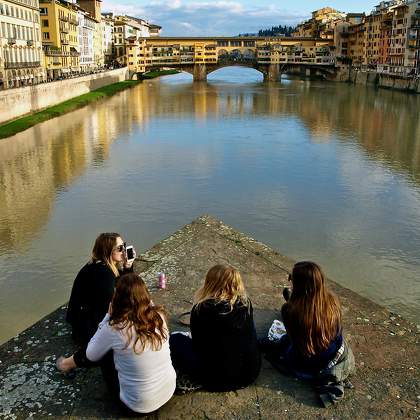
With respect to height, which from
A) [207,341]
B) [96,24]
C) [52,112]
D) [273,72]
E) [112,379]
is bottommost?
[52,112]

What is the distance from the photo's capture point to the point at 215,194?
44.8ft

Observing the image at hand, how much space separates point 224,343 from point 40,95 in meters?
30.3

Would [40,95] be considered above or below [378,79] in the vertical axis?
above

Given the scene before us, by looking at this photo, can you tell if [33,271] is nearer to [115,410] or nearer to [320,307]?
[115,410]

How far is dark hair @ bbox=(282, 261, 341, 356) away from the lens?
3322 mm

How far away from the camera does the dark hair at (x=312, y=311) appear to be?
10.9 feet

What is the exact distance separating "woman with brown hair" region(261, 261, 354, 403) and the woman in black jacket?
1.33m

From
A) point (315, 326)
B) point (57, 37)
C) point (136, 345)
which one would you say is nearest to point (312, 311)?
point (315, 326)

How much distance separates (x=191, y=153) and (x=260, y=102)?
77.4ft

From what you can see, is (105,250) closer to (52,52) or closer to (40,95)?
(40,95)

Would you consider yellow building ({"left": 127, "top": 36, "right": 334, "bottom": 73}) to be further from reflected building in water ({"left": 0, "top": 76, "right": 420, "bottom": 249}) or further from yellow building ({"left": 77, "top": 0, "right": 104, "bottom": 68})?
reflected building in water ({"left": 0, "top": 76, "right": 420, "bottom": 249})

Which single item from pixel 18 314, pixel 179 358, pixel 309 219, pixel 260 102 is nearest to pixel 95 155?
pixel 309 219

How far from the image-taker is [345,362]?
354 centimetres

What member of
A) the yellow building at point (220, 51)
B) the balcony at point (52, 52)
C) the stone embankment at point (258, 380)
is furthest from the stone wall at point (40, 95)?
the yellow building at point (220, 51)
